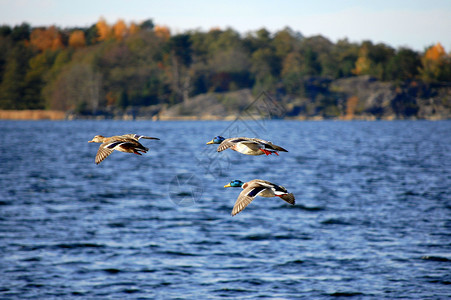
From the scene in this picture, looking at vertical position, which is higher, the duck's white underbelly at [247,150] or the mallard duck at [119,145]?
the mallard duck at [119,145]

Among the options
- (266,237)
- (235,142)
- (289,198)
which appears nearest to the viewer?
(289,198)

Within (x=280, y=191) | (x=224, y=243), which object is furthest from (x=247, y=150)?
(x=224, y=243)

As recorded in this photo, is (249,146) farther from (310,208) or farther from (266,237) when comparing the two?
(310,208)

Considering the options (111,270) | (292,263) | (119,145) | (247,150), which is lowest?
Result: (111,270)

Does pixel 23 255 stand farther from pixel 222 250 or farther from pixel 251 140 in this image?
pixel 251 140

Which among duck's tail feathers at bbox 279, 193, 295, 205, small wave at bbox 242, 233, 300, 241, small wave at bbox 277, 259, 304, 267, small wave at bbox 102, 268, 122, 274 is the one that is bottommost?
small wave at bbox 102, 268, 122, 274

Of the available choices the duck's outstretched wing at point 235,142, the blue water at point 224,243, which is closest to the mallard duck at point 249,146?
the duck's outstretched wing at point 235,142

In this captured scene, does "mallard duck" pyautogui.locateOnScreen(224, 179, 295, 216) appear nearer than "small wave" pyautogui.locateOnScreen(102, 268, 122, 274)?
Yes

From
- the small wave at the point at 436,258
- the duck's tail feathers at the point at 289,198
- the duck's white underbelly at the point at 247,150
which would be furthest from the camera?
the small wave at the point at 436,258

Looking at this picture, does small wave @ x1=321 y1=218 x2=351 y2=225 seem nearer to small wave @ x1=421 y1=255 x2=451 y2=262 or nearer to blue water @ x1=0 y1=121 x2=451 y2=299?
blue water @ x1=0 y1=121 x2=451 y2=299

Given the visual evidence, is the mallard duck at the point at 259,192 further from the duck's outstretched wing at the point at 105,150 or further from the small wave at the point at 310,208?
the small wave at the point at 310,208

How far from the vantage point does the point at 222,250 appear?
216 feet

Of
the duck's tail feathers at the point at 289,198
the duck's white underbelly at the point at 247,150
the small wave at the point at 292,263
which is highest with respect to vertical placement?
the duck's white underbelly at the point at 247,150

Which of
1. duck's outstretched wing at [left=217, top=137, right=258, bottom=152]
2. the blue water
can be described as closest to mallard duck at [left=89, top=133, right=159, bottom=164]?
duck's outstretched wing at [left=217, top=137, right=258, bottom=152]
